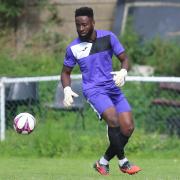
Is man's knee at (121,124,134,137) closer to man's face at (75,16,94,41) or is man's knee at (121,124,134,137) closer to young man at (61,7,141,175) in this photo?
young man at (61,7,141,175)

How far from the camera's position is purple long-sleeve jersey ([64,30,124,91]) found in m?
10.3

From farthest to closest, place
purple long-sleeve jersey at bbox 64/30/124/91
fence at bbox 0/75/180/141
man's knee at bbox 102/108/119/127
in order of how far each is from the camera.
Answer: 1. fence at bbox 0/75/180/141
2. purple long-sleeve jersey at bbox 64/30/124/91
3. man's knee at bbox 102/108/119/127

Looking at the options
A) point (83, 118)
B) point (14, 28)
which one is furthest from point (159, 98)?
point (14, 28)

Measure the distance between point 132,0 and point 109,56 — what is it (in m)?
9.27

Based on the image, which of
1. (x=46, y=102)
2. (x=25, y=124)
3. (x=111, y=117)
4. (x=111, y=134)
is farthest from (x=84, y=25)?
(x=46, y=102)

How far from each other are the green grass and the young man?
0.48m

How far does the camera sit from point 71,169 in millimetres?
12000

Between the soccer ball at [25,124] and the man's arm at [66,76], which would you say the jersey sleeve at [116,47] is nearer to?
the man's arm at [66,76]

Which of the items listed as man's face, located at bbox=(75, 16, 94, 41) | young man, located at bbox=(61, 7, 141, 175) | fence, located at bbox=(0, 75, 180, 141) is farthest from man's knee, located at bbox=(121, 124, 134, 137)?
fence, located at bbox=(0, 75, 180, 141)

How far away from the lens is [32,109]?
48.4ft

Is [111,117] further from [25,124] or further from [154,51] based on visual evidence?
[154,51]

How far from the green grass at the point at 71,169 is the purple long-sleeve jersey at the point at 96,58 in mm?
1131

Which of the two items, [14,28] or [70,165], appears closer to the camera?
[70,165]

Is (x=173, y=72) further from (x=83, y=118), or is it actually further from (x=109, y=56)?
(x=109, y=56)
